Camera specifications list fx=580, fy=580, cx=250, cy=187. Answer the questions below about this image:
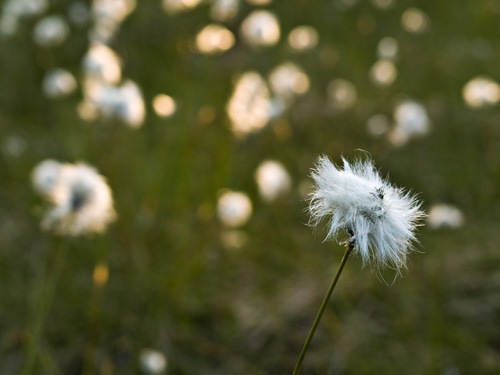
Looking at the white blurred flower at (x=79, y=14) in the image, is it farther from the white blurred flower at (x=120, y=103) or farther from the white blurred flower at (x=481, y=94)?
the white blurred flower at (x=481, y=94)

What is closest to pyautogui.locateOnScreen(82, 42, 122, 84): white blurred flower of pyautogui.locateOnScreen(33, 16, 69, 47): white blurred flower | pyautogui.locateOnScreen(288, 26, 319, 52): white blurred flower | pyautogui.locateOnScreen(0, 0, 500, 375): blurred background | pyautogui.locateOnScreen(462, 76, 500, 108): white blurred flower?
pyautogui.locateOnScreen(0, 0, 500, 375): blurred background

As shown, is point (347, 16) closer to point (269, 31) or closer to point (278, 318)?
point (269, 31)

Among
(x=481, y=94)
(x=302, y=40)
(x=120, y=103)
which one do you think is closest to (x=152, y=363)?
(x=120, y=103)

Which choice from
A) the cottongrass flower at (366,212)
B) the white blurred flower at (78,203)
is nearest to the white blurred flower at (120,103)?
the white blurred flower at (78,203)

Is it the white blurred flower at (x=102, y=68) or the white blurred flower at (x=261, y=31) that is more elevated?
the white blurred flower at (x=261, y=31)

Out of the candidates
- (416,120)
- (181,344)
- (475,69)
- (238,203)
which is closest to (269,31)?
(416,120)

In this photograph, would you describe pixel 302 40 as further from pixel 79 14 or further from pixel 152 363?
pixel 152 363

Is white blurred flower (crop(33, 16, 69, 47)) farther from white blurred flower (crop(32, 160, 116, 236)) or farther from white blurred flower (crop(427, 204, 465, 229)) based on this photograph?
white blurred flower (crop(427, 204, 465, 229))

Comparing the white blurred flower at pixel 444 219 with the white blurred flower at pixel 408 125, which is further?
the white blurred flower at pixel 408 125
